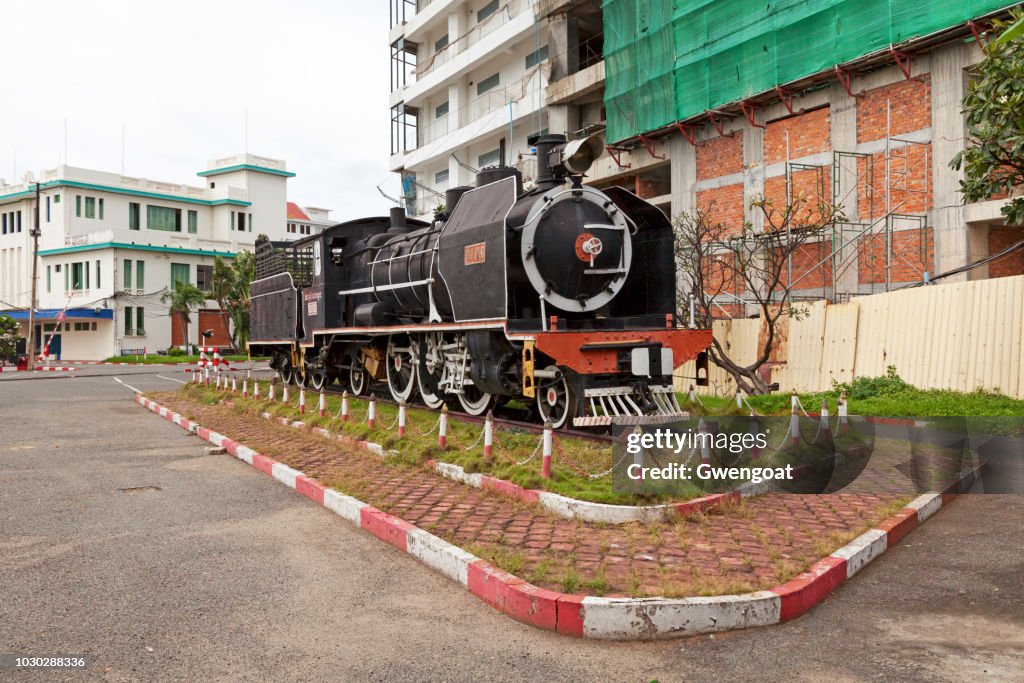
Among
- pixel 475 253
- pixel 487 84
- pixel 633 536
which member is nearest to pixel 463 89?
pixel 487 84

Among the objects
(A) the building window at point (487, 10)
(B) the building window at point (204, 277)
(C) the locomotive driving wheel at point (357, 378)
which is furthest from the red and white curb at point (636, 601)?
(B) the building window at point (204, 277)

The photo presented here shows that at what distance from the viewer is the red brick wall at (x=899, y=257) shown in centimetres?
1580

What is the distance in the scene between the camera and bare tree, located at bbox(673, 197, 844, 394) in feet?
46.7

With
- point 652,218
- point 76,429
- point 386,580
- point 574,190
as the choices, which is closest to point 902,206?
point 652,218

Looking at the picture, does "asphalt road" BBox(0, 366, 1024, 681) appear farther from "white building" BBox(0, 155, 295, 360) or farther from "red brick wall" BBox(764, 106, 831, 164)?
"white building" BBox(0, 155, 295, 360)

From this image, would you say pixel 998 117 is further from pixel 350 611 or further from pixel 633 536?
pixel 350 611

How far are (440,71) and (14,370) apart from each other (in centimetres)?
2373

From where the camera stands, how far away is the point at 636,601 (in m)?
3.93

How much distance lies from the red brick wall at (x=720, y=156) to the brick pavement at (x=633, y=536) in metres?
15.1

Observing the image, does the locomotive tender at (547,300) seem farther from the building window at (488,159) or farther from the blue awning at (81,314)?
the blue awning at (81,314)

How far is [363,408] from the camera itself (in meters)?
12.5

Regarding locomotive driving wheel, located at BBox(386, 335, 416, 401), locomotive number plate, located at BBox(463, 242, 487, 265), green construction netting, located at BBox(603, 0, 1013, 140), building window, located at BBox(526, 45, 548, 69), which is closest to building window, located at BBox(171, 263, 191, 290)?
building window, located at BBox(526, 45, 548, 69)

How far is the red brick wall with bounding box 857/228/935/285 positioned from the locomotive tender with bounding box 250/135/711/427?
8.26 meters

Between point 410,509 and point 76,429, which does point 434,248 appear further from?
point 76,429
